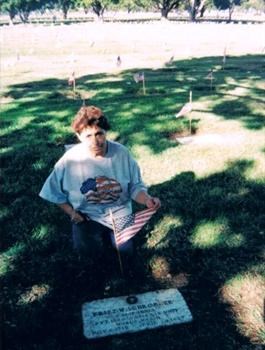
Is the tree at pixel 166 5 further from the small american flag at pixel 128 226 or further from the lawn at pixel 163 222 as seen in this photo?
the small american flag at pixel 128 226

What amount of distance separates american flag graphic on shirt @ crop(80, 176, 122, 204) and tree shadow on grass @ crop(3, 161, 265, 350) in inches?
29.7

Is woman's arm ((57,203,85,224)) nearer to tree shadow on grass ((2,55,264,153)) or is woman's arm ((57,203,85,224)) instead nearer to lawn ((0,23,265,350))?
lawn ((0,23,265,350))

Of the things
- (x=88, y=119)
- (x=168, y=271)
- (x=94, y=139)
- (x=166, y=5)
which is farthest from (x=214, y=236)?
(x=166, y=5)

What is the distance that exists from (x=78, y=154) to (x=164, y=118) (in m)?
5.50

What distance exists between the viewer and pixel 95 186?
Answer: 13.6 ft

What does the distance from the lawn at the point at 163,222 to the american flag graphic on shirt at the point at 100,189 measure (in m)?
0.75

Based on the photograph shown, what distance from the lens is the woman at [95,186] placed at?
407cm

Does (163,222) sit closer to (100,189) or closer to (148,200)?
(148,200)

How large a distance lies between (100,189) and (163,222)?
1399 millimetres

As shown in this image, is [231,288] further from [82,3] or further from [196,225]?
[82,3]

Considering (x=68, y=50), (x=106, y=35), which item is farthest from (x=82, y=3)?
(x=68, y=50)

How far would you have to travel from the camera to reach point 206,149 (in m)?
7.63

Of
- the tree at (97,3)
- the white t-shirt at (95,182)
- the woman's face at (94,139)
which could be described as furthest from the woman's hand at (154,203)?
the tree at (97,3)

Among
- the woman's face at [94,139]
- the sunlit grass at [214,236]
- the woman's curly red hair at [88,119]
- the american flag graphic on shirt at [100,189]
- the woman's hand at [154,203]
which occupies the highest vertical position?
the woman's curly red hair at [88,119]
